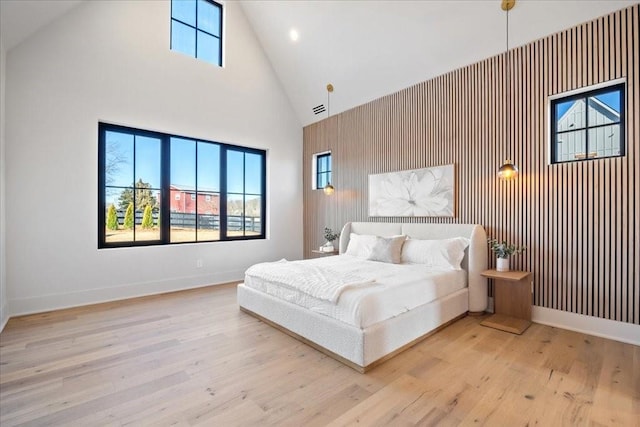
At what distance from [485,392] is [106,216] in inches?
188

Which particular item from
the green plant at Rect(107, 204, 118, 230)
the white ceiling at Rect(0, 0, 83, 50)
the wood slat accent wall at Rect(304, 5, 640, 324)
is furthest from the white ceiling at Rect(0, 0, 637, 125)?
the green plant at Rect(107, 204, 118, 230)

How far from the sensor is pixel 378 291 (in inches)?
101

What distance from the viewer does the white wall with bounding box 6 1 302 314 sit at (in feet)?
11.8

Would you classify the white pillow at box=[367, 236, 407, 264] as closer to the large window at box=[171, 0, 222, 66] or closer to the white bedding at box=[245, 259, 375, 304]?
the white bedding at box=[245, 259, 375, 304]

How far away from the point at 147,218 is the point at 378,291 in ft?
12.3

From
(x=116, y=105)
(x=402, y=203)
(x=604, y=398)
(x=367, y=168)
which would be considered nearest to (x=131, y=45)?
(x=116, y=105)

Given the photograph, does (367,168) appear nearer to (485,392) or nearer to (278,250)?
(278,250)

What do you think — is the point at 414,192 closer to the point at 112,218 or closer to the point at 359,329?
the point at 359,329

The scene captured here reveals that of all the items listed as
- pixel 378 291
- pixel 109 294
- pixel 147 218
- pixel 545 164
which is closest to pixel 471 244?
pixel 545 164

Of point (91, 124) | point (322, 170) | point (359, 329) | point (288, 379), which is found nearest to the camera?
point (288, 379)

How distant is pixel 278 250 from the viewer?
20.2 feet

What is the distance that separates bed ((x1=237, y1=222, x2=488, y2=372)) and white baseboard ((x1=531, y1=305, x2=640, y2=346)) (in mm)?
572

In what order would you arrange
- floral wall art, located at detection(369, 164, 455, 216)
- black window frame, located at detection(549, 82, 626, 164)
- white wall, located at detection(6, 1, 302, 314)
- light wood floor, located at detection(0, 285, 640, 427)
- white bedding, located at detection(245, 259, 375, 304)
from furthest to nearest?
floral wall art, located at detection(369, 164, 455, 216)
white wall, located at detection(6, 1, 302, 314)
black window frame, located at detection(549, 82, 626, 164)
white bedding, located at detection(245, 259, 375, 304)
light wood floor, located at detection(0, 285, 640, 427)

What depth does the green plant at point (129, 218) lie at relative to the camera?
14.5 ft
